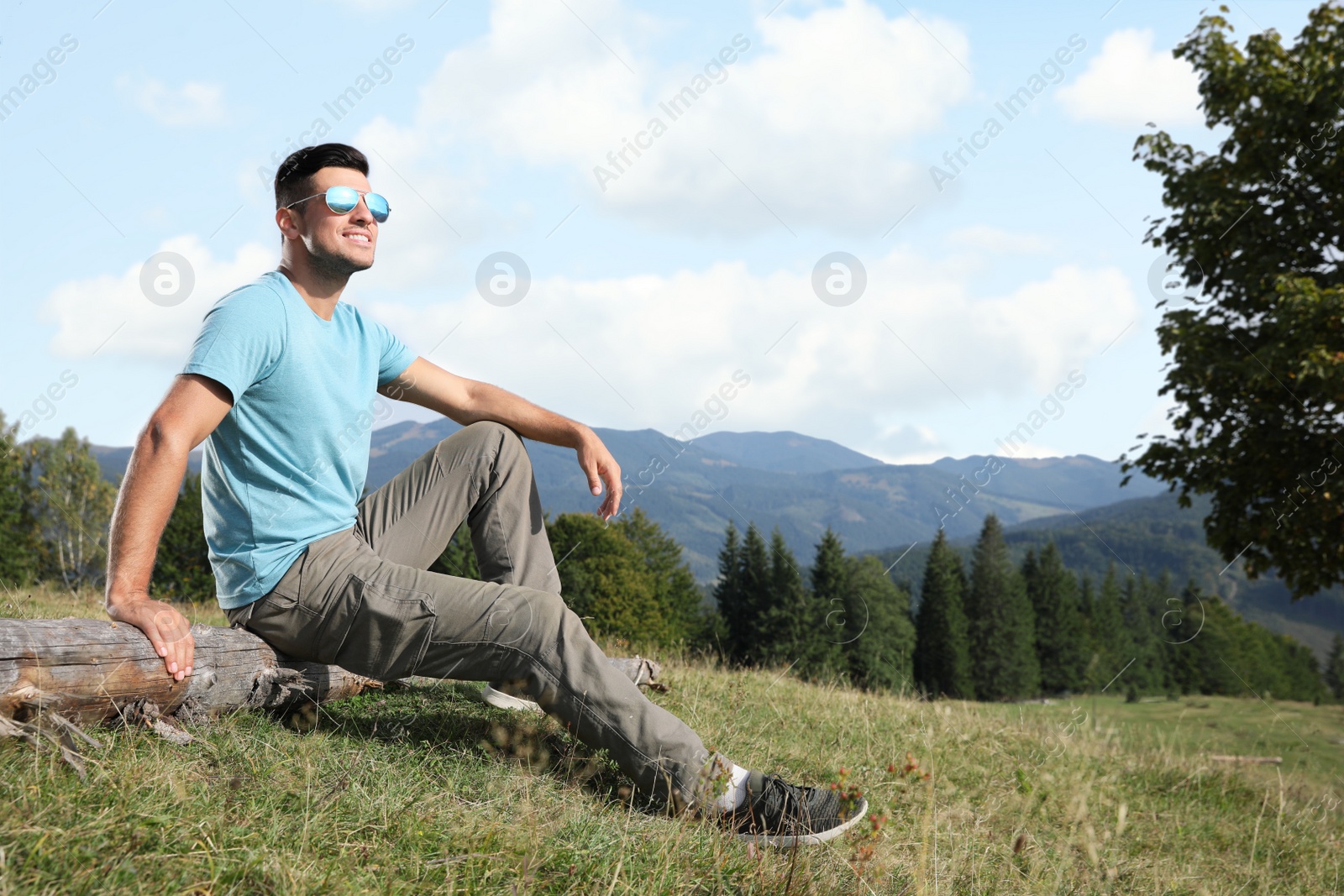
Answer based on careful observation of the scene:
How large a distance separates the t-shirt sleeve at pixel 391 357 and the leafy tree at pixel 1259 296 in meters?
10.7

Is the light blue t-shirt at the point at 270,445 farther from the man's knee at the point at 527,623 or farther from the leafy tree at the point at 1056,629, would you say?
the leafy tree at the point at 1056,629

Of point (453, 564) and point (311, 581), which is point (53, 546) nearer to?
point (453, 564)

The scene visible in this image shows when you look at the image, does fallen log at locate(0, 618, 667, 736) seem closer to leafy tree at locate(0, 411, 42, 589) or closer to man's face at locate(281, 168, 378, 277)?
man's face at locate(281, 168, 378, 277)

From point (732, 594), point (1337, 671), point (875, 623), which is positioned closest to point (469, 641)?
point (732, 594)

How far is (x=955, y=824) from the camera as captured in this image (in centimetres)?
432

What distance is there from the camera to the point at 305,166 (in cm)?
393

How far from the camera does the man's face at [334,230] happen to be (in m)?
→ 3.83

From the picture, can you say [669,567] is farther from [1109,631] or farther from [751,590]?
[1109,631]

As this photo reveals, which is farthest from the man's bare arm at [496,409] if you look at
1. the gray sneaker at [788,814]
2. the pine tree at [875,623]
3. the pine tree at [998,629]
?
the pine tree at [998,629]

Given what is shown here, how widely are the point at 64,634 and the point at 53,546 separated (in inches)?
2507

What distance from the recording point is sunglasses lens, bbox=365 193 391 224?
3.92 metres

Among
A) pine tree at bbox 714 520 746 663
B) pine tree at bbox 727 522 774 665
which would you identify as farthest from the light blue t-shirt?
pine tree at bbox 714 520 746 663

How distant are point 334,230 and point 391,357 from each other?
2.46 feet

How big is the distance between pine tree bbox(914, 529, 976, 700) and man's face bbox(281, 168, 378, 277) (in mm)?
79859
